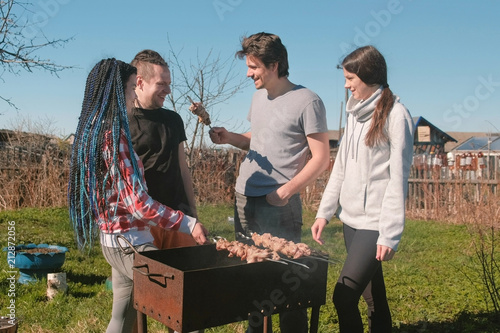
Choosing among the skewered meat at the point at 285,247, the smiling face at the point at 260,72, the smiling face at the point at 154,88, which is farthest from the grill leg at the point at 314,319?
the smiling face at the point at 154,88

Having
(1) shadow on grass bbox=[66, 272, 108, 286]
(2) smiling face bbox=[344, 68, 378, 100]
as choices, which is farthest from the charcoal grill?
(1) shadow on grass bbox=[66, 272, 108, 286]

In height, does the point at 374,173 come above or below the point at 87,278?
above

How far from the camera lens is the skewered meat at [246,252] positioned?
A: 7.93ft

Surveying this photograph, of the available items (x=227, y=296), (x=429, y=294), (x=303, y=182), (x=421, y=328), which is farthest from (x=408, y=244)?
(x=227, y=296)

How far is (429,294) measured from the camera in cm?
536

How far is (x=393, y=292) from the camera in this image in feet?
17.7

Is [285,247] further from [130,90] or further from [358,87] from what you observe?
[130,90]

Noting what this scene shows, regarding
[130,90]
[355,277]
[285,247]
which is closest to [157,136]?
[130,90]

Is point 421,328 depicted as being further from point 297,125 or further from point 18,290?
point 18,290

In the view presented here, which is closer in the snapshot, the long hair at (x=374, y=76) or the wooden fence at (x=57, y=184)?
the long hair at (x=374, y=76)

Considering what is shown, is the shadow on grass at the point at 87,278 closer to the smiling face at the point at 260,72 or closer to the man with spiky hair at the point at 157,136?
the man with spiky hair at the point at 157,136

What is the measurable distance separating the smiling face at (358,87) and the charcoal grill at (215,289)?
3.14 feet

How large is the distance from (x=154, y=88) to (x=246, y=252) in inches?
46.3

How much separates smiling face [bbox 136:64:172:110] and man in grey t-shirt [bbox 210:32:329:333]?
0.51 m
